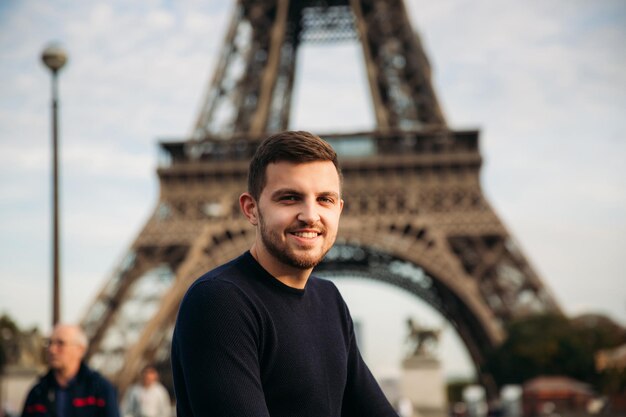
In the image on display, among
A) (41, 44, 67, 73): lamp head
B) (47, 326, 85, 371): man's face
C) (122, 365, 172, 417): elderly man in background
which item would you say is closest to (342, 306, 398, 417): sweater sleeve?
(47, 326, 85, 371): man's face

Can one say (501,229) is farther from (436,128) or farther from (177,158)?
(177,158)

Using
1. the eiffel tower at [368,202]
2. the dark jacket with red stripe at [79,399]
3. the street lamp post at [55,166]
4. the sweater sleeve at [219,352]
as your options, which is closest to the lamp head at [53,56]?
the street lamp post at [55,166]

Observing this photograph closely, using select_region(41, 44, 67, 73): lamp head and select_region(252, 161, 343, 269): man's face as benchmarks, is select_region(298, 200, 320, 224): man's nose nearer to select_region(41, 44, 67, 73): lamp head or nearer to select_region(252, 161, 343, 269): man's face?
select_region(252, 161, 343, 269): man's face

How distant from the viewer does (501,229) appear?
116 feet

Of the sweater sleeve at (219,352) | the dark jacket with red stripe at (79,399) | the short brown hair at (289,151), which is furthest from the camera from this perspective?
the dark jacket with red stripe at (79,399)

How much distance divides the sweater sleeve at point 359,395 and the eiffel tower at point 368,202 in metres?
31.6

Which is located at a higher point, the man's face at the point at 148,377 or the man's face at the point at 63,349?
the man's face at the point at 148,377

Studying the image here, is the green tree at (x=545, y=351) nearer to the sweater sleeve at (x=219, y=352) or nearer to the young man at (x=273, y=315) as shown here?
the young man at (x=273, y=315)

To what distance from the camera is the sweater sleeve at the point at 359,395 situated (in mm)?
2996

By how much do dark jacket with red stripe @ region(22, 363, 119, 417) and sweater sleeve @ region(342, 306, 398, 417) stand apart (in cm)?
322

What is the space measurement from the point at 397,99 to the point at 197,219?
9.82 metres

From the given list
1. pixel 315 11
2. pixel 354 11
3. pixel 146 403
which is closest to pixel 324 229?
pixel 146 403

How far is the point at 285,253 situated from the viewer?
267 cm

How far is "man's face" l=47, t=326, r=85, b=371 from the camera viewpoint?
6.03 meters
